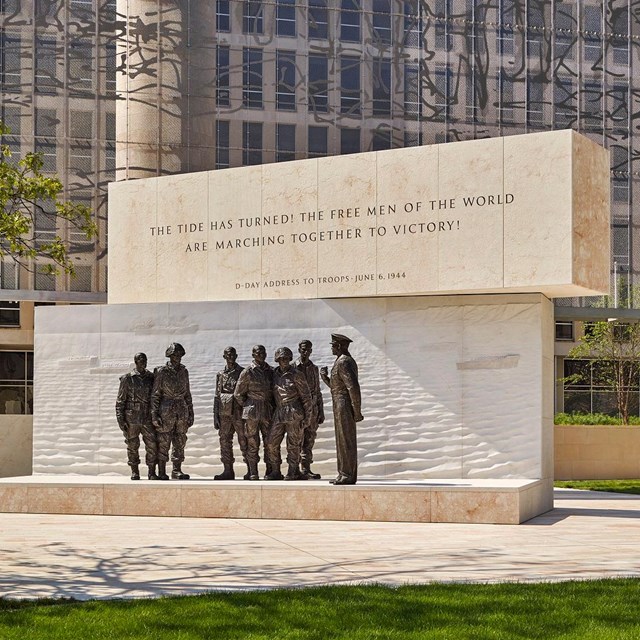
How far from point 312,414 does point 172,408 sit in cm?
216

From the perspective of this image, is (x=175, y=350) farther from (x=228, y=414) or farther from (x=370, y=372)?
(x=370, y=372)

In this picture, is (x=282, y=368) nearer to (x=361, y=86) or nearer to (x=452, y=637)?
(x=452, y=637)

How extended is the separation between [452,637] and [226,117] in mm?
30536

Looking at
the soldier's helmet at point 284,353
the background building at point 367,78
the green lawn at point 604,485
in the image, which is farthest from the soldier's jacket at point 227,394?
the background building at point 367,78

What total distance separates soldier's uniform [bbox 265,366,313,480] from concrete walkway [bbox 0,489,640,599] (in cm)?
163

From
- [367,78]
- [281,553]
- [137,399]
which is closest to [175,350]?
[137,399]

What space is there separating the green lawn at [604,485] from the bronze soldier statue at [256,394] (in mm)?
10208

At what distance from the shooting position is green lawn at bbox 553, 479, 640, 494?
2591 centimetres

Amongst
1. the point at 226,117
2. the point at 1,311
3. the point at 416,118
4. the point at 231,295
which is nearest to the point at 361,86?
the point at 416,118

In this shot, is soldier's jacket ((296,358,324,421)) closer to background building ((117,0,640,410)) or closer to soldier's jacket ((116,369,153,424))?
soldier's jacket ((116,369,153,424))

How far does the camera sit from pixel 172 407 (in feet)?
60.3

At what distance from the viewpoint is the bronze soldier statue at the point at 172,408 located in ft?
60.0

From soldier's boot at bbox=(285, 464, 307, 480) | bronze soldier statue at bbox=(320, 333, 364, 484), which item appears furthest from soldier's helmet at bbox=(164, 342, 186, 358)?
bronze soldier statue at bbox=(320, 333, 364, 484)

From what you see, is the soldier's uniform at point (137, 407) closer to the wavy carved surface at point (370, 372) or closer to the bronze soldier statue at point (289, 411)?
the wavy carved surface at point (370, 372)
